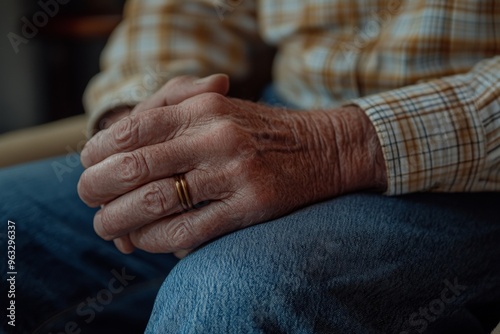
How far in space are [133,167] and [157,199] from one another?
0.03 meters

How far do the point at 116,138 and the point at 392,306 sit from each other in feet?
0.92

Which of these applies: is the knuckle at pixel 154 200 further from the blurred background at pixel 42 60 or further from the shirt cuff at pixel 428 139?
the blurred background at pixel 42 60

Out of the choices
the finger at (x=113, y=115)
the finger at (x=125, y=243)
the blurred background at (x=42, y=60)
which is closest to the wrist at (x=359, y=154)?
the finger at (x=125, y=243)

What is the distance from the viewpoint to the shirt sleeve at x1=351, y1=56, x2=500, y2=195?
564mm

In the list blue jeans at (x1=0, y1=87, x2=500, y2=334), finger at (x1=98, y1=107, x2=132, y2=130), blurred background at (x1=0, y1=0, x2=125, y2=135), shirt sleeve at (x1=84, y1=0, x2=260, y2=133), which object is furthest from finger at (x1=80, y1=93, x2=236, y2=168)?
blurred background at (x1=0, y1=0, x2=125, y2=135)

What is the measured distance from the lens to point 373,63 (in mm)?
742

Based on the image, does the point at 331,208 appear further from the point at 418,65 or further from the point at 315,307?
the point at 418,65

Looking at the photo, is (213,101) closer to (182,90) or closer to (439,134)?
(182,90)

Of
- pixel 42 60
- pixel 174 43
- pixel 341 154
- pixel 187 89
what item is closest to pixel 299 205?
pixel 341 154

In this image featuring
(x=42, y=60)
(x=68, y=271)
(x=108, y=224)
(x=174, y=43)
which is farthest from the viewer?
(x=42, y=60)

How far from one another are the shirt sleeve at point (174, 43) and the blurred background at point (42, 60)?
3.79ft

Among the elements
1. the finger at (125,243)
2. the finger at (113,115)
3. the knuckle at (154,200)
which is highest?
the knuckle at (154,200)

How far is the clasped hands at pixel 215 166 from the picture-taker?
517mm

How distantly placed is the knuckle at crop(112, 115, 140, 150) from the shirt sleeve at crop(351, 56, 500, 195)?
0.70ft
